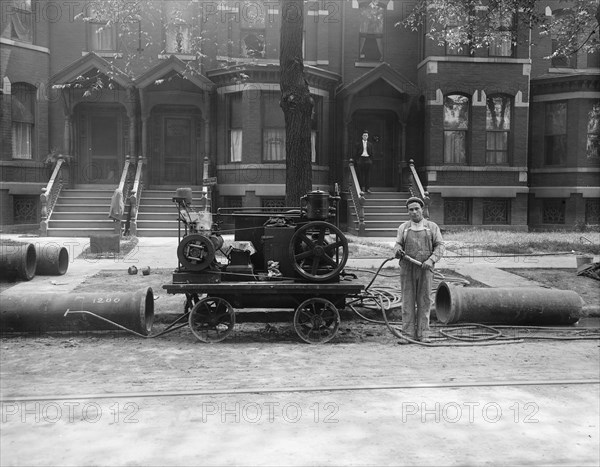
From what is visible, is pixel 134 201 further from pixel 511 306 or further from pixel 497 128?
pixel 511 306

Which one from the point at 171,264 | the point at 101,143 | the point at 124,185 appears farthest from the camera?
the point at 101,143

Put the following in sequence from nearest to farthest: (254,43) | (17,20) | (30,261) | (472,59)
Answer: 1. (30,261)
2. (17,20)
3. (472,59)
4. (254,43)

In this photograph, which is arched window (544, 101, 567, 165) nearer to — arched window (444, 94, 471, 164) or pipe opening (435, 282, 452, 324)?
arched window (444, 94, 471, 164)

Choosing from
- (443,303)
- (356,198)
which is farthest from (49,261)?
(356,198)

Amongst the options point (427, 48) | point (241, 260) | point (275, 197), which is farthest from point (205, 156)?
point (241, 260)

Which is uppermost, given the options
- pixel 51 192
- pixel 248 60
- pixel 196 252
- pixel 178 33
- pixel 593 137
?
pixel 178 33

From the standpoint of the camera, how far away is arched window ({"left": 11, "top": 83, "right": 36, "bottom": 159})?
22297mm

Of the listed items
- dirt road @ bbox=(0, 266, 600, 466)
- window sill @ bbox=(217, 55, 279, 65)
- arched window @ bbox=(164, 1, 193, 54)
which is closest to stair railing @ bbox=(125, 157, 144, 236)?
arched window @ bbox=(164, 1, 193, 54)

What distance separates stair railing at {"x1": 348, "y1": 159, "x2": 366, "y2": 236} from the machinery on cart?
12571 millimetres

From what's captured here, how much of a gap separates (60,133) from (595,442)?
868 inches

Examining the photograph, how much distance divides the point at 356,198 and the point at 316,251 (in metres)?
14.0

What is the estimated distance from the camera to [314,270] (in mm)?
8156

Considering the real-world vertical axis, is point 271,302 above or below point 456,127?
below

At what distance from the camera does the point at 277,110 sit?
74.5 ft
